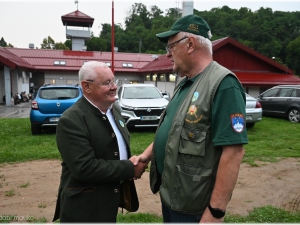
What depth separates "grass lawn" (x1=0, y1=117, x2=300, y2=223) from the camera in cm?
347

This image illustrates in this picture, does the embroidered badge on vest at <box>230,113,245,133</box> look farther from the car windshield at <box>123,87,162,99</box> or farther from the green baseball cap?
the car windshield at <box>123,87,162,99</box>

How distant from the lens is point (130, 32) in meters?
63.5

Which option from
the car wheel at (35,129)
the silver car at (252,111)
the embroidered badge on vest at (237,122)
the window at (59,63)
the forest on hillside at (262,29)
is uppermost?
the forest on hillside at (262,29)

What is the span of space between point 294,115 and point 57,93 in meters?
10.2

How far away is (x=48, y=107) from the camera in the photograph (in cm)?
884

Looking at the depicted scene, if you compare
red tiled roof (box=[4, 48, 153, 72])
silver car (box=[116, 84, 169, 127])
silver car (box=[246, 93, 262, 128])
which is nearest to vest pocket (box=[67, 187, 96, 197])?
silver car (box=[116, 84, 169, 127])

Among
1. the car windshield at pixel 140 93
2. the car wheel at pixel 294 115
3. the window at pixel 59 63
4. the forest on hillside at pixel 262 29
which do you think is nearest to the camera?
the car windshield at pixel 140 93

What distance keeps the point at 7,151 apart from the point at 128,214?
4.64m

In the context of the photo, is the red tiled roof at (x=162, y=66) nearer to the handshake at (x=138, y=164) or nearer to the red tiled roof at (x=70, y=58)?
the red tiled roof at (x=70, y=58)

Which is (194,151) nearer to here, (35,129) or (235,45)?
(35,129)

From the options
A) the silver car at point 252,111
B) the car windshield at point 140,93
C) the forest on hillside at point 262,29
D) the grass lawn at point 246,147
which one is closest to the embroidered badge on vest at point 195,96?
the grass lawn at point 246,147

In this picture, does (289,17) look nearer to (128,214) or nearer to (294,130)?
(294,130)

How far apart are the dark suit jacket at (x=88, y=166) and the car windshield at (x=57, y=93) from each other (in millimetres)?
7498

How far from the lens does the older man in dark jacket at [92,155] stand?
1868 millimetres
